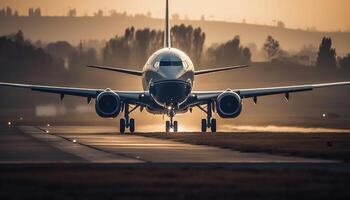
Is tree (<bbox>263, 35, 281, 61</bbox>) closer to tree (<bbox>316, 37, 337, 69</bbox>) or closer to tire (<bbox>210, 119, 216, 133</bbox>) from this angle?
tree (<bbox>316, 37, 337, 69</bbox>)

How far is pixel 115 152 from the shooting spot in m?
43.8

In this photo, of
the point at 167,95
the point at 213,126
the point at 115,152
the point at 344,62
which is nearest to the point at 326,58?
the point at 344,62

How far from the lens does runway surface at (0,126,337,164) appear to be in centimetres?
3878

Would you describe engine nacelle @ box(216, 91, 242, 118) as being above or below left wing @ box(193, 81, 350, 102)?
below

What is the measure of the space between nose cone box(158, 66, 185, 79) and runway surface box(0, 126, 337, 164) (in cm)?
1181

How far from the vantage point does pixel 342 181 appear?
97.8 ft

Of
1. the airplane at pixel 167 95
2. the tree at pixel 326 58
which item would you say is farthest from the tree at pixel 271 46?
the airplane at pixel 167 95

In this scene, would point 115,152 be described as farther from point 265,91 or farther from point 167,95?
point 265,91

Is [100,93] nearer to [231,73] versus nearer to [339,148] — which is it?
[339,148]

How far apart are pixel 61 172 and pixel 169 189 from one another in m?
5.83

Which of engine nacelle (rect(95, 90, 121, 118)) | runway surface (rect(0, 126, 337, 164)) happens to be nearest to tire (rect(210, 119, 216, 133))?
engine nacelle (rect(95, 90, 121, 118))

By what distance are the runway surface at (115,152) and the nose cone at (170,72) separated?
11.8 metres

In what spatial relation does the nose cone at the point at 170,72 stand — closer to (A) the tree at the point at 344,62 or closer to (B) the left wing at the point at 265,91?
(B) the left wing at the point at 265,91

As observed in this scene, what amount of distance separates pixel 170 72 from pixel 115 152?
24.8 m
